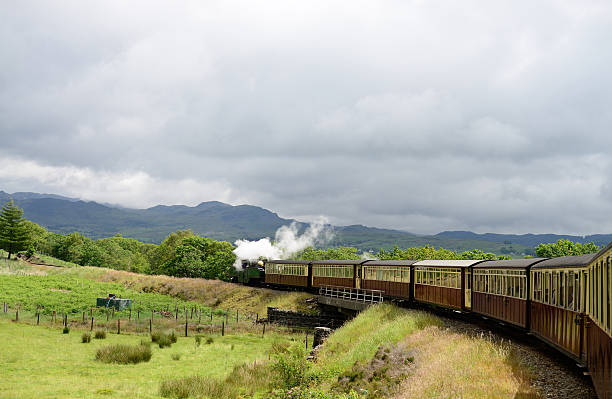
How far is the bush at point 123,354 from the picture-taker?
25.0m

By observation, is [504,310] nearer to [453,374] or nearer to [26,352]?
[453,374]

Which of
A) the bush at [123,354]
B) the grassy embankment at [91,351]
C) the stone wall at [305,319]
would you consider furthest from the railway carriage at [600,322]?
the stone wall at [305,319]

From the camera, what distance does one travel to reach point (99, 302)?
4631 centimetres

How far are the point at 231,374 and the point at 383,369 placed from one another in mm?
7412

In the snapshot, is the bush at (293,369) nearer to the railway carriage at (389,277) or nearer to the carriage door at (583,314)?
the carriage door at (583,314)

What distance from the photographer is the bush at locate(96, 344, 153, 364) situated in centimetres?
2500

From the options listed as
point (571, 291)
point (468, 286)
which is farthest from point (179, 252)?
point (571, 291)

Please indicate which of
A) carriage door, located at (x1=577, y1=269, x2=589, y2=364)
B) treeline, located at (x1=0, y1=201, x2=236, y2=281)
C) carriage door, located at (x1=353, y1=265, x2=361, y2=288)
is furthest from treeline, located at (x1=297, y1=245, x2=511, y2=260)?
carriage door, located at (x1=577, y1=269, x2=589, y2=364)

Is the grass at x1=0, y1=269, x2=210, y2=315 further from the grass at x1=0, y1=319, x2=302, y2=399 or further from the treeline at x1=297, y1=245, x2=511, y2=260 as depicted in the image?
the treeline at x1=297, y1=245, x2=511, y2=260

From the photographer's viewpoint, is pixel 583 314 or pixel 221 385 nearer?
pixel 583 314

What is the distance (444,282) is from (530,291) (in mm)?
10733

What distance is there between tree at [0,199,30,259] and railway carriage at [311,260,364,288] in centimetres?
6118

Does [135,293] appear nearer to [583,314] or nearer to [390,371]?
[390,371]

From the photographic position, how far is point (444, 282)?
28594mm
